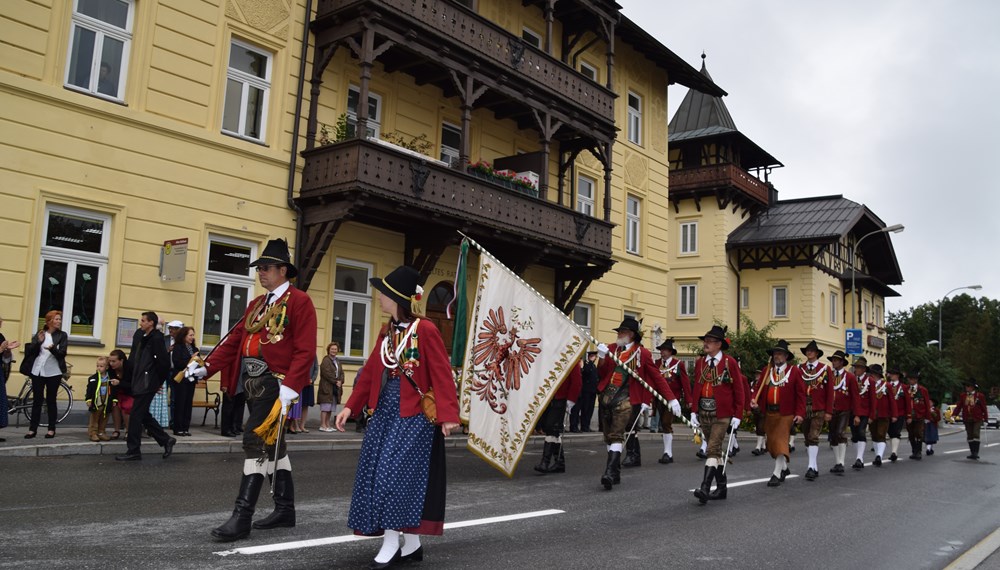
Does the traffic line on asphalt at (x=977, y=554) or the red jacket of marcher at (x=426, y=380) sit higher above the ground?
the red jacket of marcher at (x=426, y=380)

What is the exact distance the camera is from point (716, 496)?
952cm

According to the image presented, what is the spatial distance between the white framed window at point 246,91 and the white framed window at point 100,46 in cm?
208

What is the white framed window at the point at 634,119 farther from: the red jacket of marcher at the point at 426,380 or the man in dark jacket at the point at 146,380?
the red jacket of marcher at the point at 426,380

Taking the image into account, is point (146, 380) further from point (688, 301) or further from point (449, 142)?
point (688, 301)

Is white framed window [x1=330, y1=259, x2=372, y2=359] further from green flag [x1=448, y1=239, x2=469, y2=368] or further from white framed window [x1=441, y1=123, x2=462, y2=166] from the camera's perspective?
green flag [x1=448, y1=239, x2=469, y2=368]

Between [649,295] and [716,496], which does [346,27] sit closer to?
[716,496]

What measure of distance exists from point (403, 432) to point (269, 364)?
4.38 feet

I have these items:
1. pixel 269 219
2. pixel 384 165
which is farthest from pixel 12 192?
pixel 384 165

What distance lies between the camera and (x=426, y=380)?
5527 millimetres

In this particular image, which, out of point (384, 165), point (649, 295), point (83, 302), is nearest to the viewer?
point (83, 302)

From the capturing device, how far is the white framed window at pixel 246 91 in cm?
1672

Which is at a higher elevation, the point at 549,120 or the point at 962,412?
the point at 549,120

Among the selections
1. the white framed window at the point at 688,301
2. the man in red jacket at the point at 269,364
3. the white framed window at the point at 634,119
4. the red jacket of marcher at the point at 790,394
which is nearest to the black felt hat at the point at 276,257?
the man in red jacket at the point at 269,364

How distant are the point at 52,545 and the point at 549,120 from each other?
58.9ft
